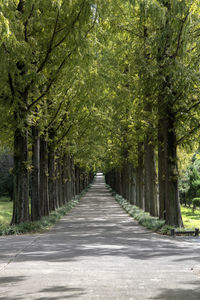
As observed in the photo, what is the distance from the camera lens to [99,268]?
7582 mm

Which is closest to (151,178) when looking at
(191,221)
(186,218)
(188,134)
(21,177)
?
(188,134)

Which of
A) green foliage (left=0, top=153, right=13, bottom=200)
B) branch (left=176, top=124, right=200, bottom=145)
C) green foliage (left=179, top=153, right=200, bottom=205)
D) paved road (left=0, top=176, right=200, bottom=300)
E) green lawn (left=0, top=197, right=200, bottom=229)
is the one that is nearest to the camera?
paved road (left=0, top=176, right=200, bottom=300)

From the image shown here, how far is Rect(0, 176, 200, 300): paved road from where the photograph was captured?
5.71m

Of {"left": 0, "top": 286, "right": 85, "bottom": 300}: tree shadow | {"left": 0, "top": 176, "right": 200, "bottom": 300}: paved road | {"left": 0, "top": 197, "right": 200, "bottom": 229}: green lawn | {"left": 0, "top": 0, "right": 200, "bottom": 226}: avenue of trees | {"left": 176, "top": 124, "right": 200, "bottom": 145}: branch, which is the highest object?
{"left": 0, "top": 0, "right": 200, "bottom": 226}: avenue of trees

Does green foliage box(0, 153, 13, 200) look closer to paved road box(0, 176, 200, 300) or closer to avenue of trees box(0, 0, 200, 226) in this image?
avenue of trees box(0, 0, 200, 226)

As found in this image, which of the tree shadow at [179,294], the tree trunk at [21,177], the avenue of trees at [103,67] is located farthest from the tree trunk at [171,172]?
the tree shadow at [179,294]

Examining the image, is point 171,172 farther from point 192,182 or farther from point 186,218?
point 192,182

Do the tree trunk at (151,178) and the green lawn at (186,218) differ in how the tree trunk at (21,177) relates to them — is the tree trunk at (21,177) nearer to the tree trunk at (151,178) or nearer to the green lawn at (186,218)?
the green lawn at (186,218)

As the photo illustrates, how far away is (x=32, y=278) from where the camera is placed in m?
6.61

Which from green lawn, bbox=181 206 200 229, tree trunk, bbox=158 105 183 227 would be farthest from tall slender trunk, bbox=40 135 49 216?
tree trunk, bbox=158 105 183 227

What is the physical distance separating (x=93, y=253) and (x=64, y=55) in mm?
6801

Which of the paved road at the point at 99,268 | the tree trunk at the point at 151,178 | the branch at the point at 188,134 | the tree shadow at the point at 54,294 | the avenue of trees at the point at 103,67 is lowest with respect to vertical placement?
the paved road at the point at 99,268

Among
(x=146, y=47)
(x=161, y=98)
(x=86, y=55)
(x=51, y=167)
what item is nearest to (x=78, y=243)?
→ (x=86, y=55)

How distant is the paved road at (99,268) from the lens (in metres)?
5.71
